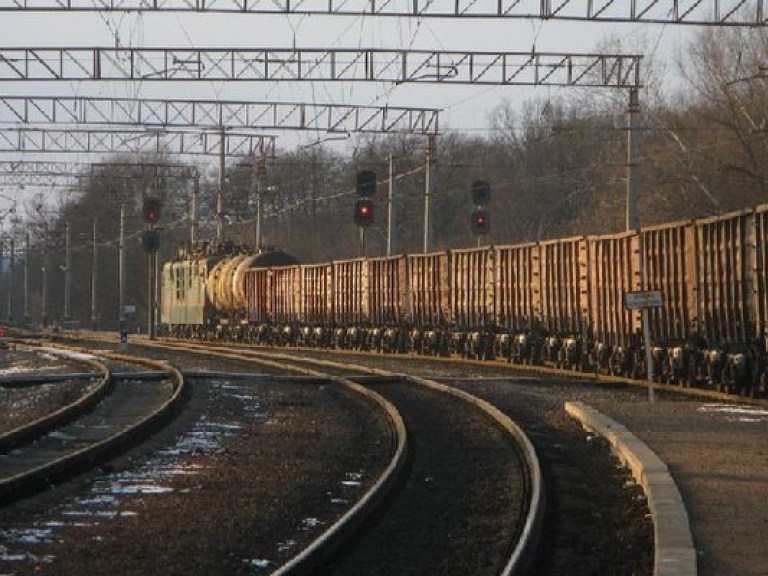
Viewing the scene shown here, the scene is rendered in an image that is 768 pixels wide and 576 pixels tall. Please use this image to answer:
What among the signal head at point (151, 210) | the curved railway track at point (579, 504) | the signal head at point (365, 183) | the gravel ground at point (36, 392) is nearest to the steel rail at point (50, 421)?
the gravel ground at point (36, 392)

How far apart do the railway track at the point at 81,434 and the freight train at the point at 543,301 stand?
8.33 m

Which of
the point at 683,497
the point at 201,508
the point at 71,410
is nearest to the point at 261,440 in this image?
the point at 71,410

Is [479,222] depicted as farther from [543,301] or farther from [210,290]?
[210,290]

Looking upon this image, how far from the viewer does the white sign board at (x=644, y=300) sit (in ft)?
71.0

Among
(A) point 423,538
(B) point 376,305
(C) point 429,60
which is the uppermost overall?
→ (C) point 429,60

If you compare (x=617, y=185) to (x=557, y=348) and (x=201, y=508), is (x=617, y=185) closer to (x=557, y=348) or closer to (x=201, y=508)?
(x=557, y=348)

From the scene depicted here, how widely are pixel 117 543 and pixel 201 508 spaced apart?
180cm

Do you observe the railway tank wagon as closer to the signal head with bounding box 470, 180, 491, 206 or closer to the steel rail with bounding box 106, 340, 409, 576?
the signal head with bounding box 470, 180, 491, 206

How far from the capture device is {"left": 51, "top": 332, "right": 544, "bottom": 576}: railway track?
32.0 ft

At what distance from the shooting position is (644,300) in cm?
2183

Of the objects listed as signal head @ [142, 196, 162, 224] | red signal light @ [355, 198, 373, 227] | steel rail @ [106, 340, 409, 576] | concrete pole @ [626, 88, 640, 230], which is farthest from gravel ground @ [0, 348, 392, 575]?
signal head @ [142, 196, 162, 224]

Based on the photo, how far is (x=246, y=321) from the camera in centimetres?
5806

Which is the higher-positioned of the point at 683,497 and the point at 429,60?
the point at 429,60

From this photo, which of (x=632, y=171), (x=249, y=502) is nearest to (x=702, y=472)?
(x=249, y=502)
